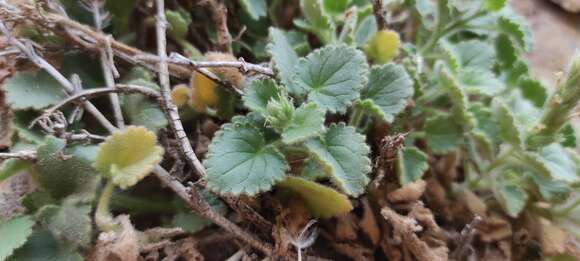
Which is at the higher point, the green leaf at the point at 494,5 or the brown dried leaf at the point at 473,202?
the green leaf at the point at 494,5

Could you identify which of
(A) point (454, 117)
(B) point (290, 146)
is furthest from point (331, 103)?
(A) point (454, 117)

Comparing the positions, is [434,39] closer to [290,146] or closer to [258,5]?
[258,5]

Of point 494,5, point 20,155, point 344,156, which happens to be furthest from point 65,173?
point 494,5

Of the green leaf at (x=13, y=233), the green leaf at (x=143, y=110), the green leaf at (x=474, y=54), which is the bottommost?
the green leaf at (x=13, y=233)

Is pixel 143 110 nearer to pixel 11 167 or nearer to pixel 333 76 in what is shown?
pixel 11 167

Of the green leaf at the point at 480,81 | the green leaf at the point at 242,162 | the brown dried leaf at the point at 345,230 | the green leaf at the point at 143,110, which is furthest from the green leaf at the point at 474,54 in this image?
the green leaf at the point at 143,110

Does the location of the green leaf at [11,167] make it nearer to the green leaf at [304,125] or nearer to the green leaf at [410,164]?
the green leaf at [304,125]
